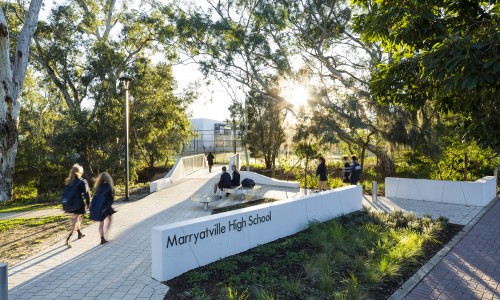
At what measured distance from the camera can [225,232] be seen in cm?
673

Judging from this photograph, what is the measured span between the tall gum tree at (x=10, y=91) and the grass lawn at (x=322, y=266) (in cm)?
1475

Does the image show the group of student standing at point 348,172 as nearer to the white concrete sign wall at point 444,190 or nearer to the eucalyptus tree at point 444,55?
the white concrete sign wall at point 444,190

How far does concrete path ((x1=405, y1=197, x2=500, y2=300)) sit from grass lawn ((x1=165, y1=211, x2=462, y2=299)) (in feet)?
1.07

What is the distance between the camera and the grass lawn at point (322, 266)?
5176mm

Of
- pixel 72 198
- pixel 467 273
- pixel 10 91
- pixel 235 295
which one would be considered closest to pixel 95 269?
pixel 72 198

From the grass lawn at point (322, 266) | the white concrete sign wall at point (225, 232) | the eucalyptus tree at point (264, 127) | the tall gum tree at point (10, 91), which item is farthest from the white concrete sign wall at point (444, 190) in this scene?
the tall gum tree at point (10, 91)

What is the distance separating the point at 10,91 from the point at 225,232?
48.3 feet

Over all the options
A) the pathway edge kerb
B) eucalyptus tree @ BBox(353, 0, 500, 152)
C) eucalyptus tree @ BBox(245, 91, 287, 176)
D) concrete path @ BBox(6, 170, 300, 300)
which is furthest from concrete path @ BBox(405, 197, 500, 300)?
eucalyptus tree @ BBox(245, 91, 287, 176)

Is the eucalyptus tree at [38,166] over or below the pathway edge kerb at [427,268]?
over

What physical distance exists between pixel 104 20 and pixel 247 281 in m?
24.4

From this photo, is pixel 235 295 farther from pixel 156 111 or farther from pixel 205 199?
pixel 156 111

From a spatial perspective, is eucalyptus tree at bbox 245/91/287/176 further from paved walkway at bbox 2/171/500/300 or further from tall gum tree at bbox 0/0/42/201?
paved walkway at bbox 2/171/500/300

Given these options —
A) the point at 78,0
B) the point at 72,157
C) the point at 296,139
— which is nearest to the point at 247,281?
the point at 296,139

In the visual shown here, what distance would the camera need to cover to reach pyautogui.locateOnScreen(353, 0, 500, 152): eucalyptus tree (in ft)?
12.4
